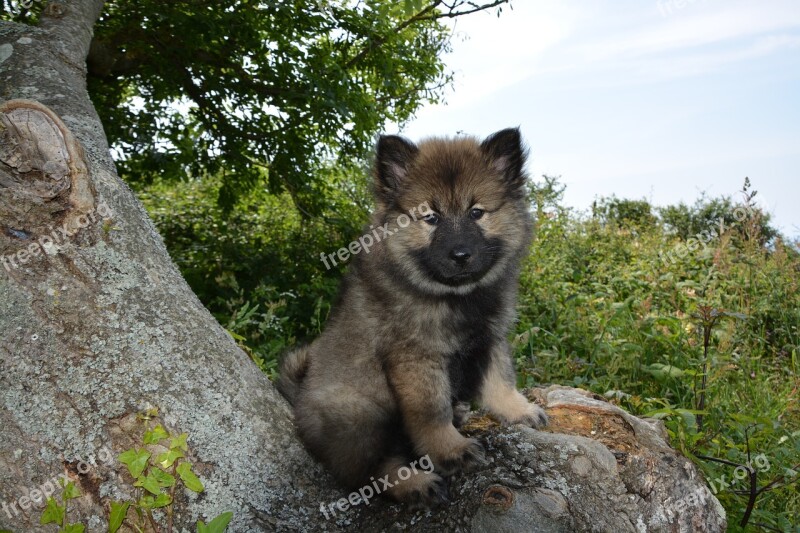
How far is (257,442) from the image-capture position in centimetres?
246

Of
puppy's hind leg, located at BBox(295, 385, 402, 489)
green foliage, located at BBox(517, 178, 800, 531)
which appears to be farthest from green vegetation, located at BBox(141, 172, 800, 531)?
puppy's hind leg, located at BBox(295, 385, 402, 489)

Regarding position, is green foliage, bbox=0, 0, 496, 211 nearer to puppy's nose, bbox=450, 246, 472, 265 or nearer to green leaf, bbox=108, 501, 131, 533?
puppy's nose, bbox=450, 246, 472, 265

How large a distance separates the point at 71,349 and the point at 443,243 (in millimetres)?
1602

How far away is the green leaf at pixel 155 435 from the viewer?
87.9 inches

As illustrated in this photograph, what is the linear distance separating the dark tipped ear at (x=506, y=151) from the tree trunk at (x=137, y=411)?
1.34 metres

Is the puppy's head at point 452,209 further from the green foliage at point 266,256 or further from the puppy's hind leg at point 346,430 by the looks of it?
the green foliage at point 266,256

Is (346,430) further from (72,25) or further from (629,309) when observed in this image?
(629,309)

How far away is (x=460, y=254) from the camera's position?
2.94 m

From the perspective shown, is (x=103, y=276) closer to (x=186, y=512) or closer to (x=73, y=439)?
(x=73, y=439)

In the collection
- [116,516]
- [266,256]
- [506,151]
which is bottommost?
[116,516]

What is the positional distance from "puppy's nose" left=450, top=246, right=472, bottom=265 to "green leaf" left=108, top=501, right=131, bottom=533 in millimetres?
1642

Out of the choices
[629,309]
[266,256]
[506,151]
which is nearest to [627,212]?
[629,309]

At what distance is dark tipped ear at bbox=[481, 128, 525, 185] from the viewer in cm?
325

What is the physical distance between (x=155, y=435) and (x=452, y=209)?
163 cm
